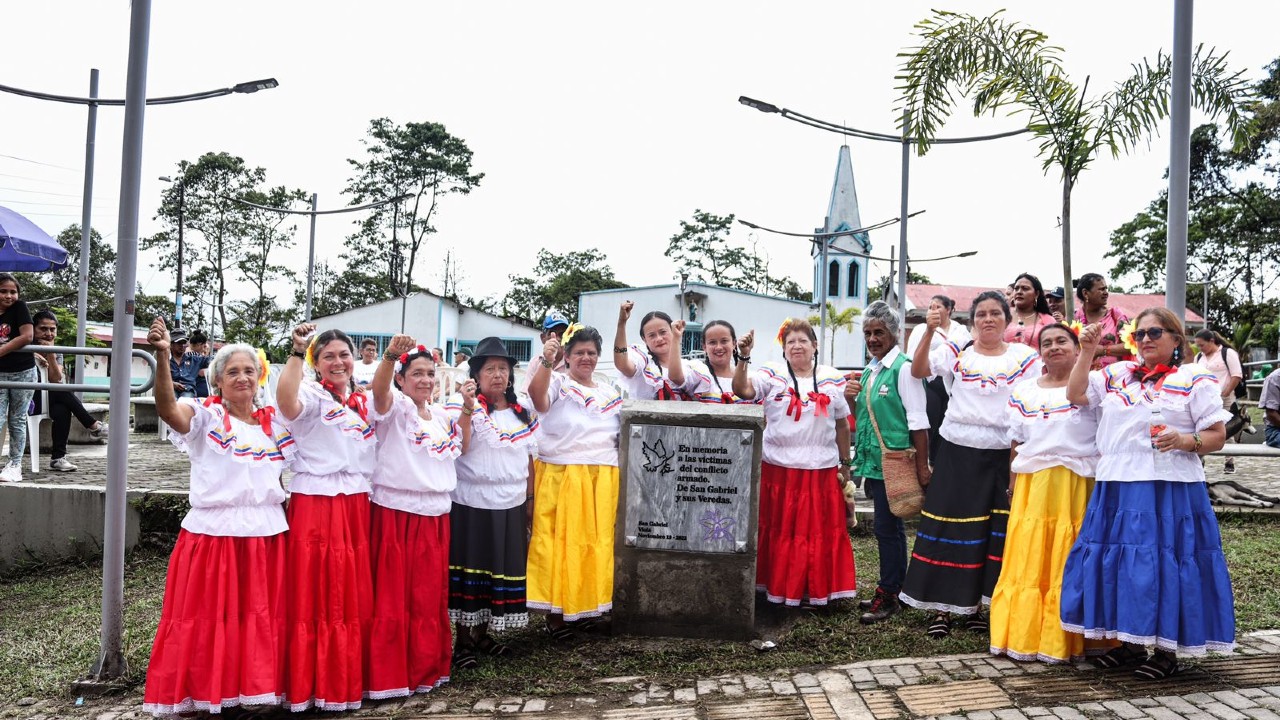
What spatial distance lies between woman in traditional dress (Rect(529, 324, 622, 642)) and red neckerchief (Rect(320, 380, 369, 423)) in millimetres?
1041

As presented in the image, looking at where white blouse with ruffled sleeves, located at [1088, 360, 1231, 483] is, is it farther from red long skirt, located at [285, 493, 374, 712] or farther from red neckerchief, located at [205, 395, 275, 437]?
red neckerchief, located at [205, 395, 275, 437]

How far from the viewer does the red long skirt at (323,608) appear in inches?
174

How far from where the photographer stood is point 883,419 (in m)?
5.83

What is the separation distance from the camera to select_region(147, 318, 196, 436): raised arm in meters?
4.15

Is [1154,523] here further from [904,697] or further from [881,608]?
[881,608]

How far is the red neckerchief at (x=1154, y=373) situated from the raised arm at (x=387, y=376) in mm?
3524

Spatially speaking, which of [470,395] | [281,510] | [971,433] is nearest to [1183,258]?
[971,433]

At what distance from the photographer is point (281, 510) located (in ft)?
14.7

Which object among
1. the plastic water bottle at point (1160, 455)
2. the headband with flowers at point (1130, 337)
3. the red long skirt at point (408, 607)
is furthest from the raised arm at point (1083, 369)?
the red long skirt at point (408, 607)

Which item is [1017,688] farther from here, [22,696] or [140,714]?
[22,696]

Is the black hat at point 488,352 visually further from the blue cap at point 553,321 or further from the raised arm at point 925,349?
the raised arm at point 925,349

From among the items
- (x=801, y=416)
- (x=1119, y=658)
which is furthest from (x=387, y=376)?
(x=1119, y=658)

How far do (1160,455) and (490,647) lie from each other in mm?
3545

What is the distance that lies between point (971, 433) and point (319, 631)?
3.56m
